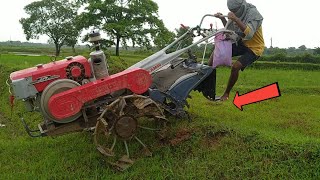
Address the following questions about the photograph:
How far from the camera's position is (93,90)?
477cm

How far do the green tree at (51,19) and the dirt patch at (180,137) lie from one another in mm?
52955

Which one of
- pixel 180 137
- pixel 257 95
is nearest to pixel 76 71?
pixel 180 137

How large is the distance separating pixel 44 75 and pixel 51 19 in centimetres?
5585

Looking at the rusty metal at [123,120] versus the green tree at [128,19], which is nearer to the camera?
the rusty metal at [123,120]

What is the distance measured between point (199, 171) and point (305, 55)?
2696cm

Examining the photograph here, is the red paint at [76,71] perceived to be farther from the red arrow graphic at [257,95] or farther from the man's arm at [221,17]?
the red arrow graphic at [257,95]

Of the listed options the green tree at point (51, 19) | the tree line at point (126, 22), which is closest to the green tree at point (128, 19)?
the tree line at point (126, 22)

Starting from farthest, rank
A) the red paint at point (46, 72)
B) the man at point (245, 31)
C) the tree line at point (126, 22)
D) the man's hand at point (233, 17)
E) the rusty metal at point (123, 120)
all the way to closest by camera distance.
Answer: the tree line at point (126, 22)
the man at point (245, 31)
the man's hand at point (233, 17)
the red paint at point (46, 72)
the rusty metal at point (123, 120)

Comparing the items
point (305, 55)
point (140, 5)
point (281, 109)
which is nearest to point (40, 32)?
point (140, 5)

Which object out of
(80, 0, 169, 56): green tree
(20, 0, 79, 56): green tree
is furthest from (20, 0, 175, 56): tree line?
(20, 0, 79, 56): green tree

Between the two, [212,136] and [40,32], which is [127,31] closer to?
[40,32]

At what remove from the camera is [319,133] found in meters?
6.20

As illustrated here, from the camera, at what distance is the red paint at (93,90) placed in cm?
461

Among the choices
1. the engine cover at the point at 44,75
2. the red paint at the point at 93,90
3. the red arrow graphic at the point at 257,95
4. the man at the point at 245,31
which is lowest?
the red arrow graphic at the point at 257,95
